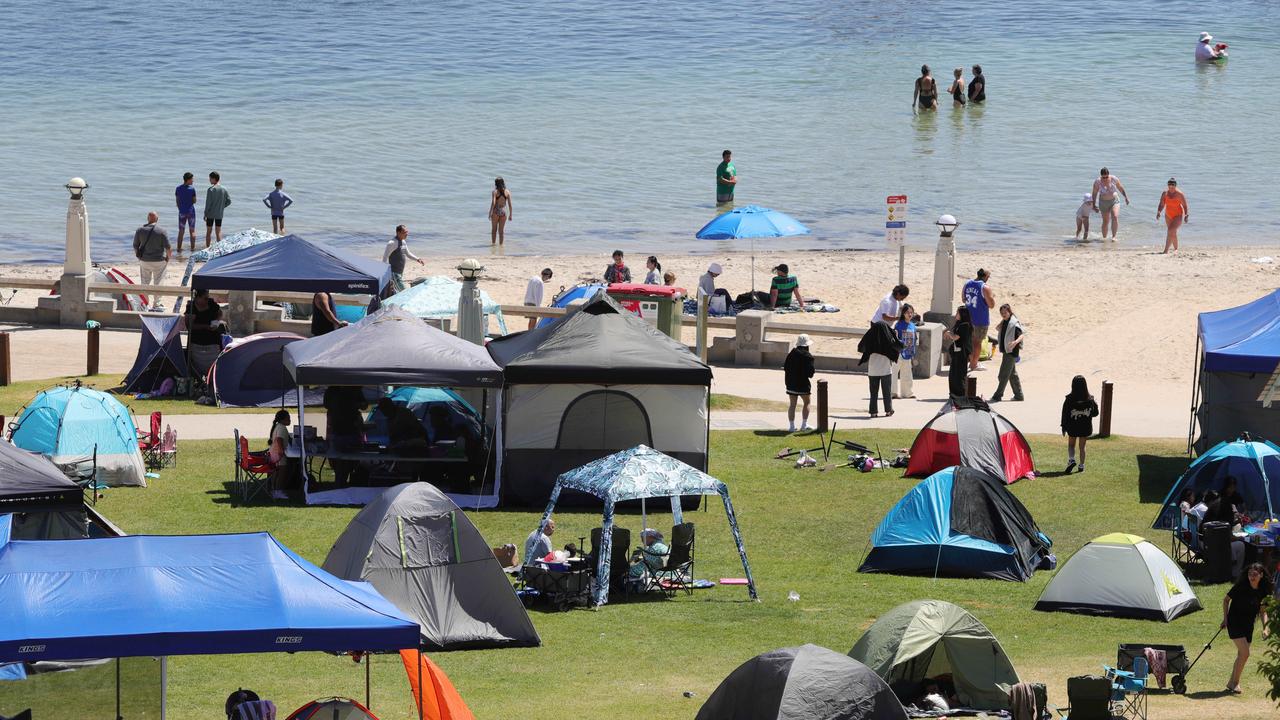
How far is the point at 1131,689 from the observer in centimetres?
1275

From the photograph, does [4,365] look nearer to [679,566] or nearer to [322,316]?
[322,316]

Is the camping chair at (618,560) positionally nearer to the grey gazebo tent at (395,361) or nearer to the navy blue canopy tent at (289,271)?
the grey gazebo tent at (395,361)

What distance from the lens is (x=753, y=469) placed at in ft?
70.3

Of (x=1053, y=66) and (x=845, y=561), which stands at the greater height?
(x=1053, y=66)

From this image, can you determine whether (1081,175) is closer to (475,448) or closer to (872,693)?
(475,448)

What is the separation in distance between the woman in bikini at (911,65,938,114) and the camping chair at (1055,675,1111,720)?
56060 millimetres

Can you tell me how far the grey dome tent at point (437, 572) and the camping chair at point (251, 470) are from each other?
4.58 meters

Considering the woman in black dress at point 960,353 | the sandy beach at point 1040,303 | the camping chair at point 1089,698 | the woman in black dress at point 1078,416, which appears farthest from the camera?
the sandy beach at point 1040,303

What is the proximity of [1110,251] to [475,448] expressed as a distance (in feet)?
81.4

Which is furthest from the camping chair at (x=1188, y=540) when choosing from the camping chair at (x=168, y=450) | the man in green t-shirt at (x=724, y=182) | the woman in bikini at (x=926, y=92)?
the woman in bikini at (x=926, y=92)

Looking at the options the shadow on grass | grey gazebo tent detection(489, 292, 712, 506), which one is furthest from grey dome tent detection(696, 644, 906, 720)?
the shadow on grass

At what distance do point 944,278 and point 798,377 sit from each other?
254 inches

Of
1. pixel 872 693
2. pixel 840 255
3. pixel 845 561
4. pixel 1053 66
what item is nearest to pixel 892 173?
pixel 840 255

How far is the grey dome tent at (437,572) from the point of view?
14688 millimetres
